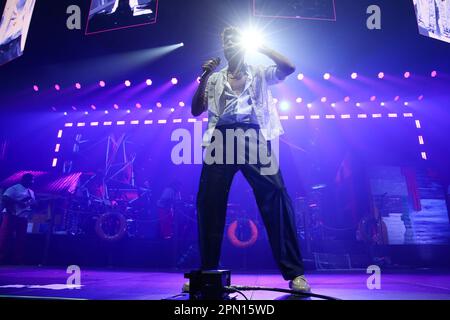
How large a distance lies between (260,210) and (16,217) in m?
5.51

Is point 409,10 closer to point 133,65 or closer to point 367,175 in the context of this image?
point 367,175

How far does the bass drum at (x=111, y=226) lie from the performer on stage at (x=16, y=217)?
4.55 ft

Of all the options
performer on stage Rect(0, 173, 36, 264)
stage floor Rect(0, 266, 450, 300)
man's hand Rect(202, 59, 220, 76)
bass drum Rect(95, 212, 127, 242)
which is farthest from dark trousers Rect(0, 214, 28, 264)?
man's hand Rect(202, 59, 220, 76)

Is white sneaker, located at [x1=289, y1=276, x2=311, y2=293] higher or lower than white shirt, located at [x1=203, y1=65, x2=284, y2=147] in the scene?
lower

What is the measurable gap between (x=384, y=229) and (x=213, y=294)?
471 centimetres

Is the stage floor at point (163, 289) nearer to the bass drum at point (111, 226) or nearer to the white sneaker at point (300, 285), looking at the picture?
the white sneaker at point (300, 285)

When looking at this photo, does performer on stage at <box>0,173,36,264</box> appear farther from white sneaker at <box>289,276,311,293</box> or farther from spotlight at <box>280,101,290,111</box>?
white sneaker at <box>289,276,311,293</box>

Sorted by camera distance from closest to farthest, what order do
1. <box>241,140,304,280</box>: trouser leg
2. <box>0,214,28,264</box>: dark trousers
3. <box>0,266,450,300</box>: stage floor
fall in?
<box>0,266,450,300</box>: stage floor
<box>241,140,304,280</box>: trouser leg
<box>0,214,28,264</box>: dark trousers

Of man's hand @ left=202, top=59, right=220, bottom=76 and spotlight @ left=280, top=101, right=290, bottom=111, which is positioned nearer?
man's hand @ left=202, top=59, right=220, bottom=76

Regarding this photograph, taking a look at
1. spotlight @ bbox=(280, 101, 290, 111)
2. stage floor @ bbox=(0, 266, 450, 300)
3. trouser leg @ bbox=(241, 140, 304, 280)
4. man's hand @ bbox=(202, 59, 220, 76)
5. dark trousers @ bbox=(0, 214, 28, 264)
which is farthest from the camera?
spotlight @ bbox=(280, 101, 290, 111)

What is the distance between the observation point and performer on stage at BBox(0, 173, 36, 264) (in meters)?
5.38

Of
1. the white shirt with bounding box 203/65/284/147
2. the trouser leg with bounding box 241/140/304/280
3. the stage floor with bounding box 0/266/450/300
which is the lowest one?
the stage floor with bounding box 0/266/450/300

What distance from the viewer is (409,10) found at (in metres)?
4.04
